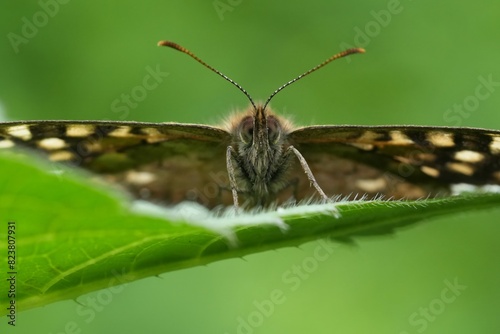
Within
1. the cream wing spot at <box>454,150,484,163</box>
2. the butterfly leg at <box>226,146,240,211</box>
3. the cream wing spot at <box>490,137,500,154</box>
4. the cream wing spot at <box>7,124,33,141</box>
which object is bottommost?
the butterfly leg at <box>226,146,240,211</box>

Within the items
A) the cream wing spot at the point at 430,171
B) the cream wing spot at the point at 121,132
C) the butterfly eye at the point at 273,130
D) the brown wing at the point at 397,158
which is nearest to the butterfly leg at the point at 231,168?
the butterfly eye at the point at 273,130

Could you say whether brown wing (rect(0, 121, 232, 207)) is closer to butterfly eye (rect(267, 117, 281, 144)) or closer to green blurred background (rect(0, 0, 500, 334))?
butterfly eye (rect(267, 117, 281, 144))

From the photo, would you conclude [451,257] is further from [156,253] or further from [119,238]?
[119,238]

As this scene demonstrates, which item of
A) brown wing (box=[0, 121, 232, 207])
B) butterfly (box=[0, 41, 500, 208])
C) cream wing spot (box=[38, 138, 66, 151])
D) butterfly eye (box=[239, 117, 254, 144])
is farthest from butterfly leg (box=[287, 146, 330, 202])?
cream wing spot (box=[38, 138, 66, 151])

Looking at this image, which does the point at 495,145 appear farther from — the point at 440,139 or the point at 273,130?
the point at 273,130

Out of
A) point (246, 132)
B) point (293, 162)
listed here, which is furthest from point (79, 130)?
point (293, 162)

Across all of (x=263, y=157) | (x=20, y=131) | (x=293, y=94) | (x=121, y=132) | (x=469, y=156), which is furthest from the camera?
(x=293, y=94)
